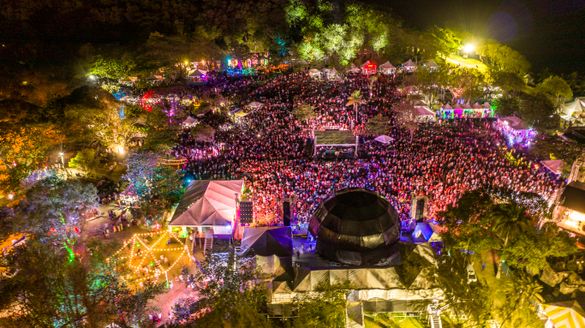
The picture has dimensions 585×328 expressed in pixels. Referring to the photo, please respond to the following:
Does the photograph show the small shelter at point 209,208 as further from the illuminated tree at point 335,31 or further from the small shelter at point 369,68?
the illuminated tree at point 335,31

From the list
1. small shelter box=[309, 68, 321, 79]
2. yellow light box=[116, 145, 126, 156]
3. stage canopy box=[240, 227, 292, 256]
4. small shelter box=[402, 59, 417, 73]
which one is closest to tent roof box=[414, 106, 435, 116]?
small shelter box=[402, 59, 417, 73]

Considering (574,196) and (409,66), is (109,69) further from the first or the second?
(574,196)

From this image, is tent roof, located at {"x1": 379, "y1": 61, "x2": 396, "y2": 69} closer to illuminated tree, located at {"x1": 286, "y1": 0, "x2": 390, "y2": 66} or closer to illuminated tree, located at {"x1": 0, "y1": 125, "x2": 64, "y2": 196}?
illuminated tree, located at {"x1": 286, "y1": 0, "x2": 390, "y2": 66}

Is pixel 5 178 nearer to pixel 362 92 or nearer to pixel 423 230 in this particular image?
pixel 423 230

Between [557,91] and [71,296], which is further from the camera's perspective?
[557,91]

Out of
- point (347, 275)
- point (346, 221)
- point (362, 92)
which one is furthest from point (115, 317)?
point (362, 92)

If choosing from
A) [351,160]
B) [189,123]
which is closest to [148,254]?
[351,160]
